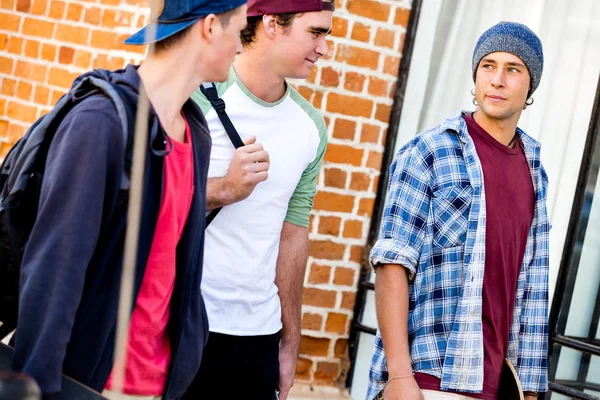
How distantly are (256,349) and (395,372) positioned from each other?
45 cm

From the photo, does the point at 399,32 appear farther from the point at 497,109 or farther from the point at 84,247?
the point at 84,247

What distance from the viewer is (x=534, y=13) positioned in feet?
14.8

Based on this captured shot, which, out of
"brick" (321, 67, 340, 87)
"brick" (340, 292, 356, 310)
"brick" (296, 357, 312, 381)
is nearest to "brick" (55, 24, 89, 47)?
"brick" (321, 67, 340, 87)

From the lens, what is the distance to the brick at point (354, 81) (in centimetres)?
448

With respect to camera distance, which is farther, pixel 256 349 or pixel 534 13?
pixel 534 13

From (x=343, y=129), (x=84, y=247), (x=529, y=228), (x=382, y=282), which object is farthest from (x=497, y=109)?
(x=84, y=247)

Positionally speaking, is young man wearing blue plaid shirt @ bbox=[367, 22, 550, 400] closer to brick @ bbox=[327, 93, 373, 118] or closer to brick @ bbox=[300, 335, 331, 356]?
brick @ bbox=[327, 93, 373, 118]

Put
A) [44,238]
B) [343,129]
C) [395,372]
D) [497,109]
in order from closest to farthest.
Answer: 1. [44,238]
2. [395,372]
3. [497,109]
4. [343,129]

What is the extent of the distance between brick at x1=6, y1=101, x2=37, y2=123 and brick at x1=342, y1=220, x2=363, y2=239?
69.0 inches

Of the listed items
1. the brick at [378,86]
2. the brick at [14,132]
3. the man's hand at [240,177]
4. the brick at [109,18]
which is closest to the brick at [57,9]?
the brick at [109,18]

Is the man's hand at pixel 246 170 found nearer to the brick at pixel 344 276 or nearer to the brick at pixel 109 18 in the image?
the brick at pixel 344 276

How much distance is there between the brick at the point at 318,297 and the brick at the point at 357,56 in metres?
1.10

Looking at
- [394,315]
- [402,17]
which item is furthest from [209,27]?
[402,17]

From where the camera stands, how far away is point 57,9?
4.91 metres
